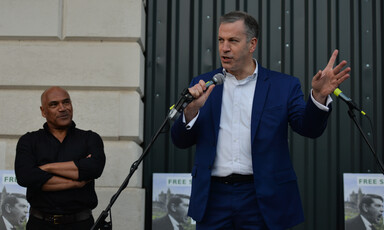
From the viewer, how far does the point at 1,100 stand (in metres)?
6.23

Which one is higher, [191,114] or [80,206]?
[191,114]

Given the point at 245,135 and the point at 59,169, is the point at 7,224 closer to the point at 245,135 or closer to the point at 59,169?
the point at 59,169

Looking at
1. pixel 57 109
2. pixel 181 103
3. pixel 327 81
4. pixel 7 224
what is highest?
pixel 327 81

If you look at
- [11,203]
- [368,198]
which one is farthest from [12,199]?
[368,198]

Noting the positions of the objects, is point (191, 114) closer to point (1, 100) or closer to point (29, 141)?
point (29, 141)

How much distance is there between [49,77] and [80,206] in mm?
2123

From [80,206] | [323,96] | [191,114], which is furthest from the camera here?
[80,206]

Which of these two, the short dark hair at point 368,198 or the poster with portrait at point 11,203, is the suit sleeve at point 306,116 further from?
the poster with portrait at point 11,203

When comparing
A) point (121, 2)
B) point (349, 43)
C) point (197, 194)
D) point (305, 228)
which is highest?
point (121, 2)

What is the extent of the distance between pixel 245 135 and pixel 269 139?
15 centimetres

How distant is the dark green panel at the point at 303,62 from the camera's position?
6.38 meters

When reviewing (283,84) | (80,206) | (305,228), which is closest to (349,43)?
(305,228)

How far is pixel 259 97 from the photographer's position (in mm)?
3475

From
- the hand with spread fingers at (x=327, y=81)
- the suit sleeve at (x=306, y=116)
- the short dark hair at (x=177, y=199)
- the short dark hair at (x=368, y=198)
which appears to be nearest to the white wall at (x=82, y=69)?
the short dark hair at (x=177, y=199)
